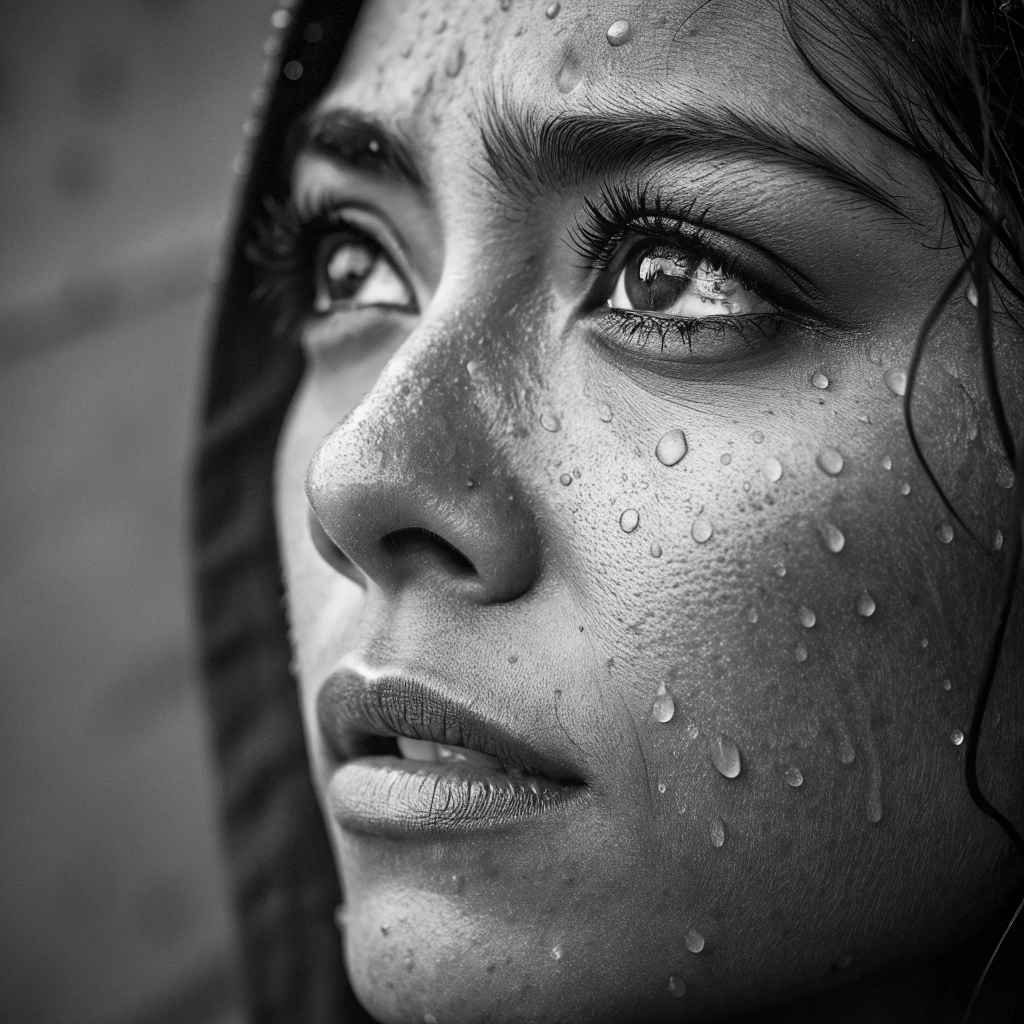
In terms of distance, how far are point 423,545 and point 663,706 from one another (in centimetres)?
26

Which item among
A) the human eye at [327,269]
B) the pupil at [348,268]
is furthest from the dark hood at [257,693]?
the pupil at [348,268]

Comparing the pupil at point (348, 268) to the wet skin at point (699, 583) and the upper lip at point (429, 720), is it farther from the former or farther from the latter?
the upper lip at point (429, 720)

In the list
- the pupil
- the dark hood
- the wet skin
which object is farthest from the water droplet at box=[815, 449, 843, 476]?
the dark hood

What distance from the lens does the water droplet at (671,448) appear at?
91cm

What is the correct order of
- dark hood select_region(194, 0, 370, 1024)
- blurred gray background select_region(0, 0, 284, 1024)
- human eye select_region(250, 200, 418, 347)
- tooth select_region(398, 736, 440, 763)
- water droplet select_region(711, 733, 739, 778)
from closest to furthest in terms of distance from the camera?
water droplet select_region(711, 733, 739, 778)
tooth select_region(398, 736, 440, 763)
human eye select_region(250, 200, 418, 347)
dark hood select_region(194, 0, 370, 1024)
blurred gray background select_region(0, 0, 284, 1024)

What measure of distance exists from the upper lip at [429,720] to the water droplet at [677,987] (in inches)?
7.6

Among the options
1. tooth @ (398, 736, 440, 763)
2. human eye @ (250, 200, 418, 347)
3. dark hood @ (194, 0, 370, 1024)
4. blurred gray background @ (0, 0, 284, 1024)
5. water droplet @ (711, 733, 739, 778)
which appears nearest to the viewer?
water droplet @ (711, 733, 739, 778)

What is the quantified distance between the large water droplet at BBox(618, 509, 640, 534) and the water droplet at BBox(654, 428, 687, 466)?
0.17 ft

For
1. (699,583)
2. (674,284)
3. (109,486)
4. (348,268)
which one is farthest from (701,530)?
(109,486)

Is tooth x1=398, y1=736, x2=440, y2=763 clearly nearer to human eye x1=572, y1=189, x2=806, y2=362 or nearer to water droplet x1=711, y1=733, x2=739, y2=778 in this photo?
water droplet x1=711, y1=733, x2=739, y2=778

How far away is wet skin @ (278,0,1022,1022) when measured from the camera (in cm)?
88

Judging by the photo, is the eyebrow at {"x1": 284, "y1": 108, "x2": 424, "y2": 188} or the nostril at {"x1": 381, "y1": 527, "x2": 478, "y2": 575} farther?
the eyebrow at {"x1": 284, "y1": 108, "x2": 424, "y2": 188}

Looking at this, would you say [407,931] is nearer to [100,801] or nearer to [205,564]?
[205,564]

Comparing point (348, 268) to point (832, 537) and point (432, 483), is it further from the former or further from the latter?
point (832, 537)
